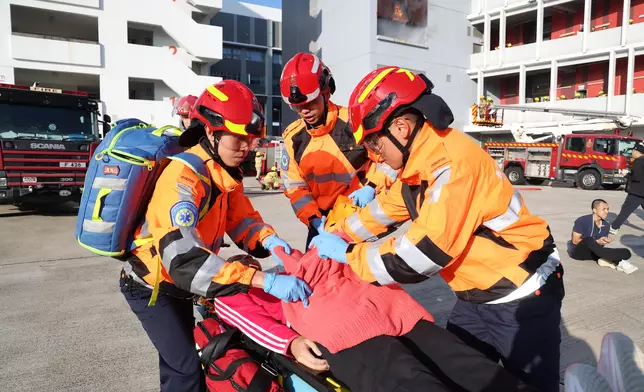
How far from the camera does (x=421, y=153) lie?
5.85 ft

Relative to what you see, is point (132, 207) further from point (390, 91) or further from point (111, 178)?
point (390, 91)

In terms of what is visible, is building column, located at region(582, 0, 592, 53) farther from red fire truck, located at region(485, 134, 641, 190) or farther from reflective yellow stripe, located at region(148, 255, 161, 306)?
reflective yellow stripe, located at region(148, 255, 161, 306)

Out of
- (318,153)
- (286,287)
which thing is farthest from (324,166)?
(286,287)

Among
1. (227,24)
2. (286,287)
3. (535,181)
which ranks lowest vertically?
(535,181)

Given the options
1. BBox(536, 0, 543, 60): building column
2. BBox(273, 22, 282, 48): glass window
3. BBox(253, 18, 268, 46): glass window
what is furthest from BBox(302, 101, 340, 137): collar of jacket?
BBox(273, 22, 282, 48): glass window

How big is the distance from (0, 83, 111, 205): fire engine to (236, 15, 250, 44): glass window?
4039 centimetres

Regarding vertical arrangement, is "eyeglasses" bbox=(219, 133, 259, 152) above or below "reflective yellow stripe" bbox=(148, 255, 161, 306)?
above

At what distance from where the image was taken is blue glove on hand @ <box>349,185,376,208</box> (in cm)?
308

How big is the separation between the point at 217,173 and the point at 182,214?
333 millimetres

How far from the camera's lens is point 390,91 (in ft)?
5.82

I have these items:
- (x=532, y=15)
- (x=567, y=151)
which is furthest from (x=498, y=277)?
(x=532, y=15)

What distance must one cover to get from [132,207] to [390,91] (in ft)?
4.16

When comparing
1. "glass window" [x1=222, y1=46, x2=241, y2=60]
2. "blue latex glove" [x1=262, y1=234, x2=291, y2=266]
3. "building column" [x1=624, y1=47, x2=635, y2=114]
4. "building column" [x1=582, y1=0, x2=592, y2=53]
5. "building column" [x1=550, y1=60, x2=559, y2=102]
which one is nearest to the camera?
"blue latex glove" [x1=262, y1=234, x2=291, y2=266]

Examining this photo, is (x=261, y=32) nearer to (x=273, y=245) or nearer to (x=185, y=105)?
(x=185, y=105)
